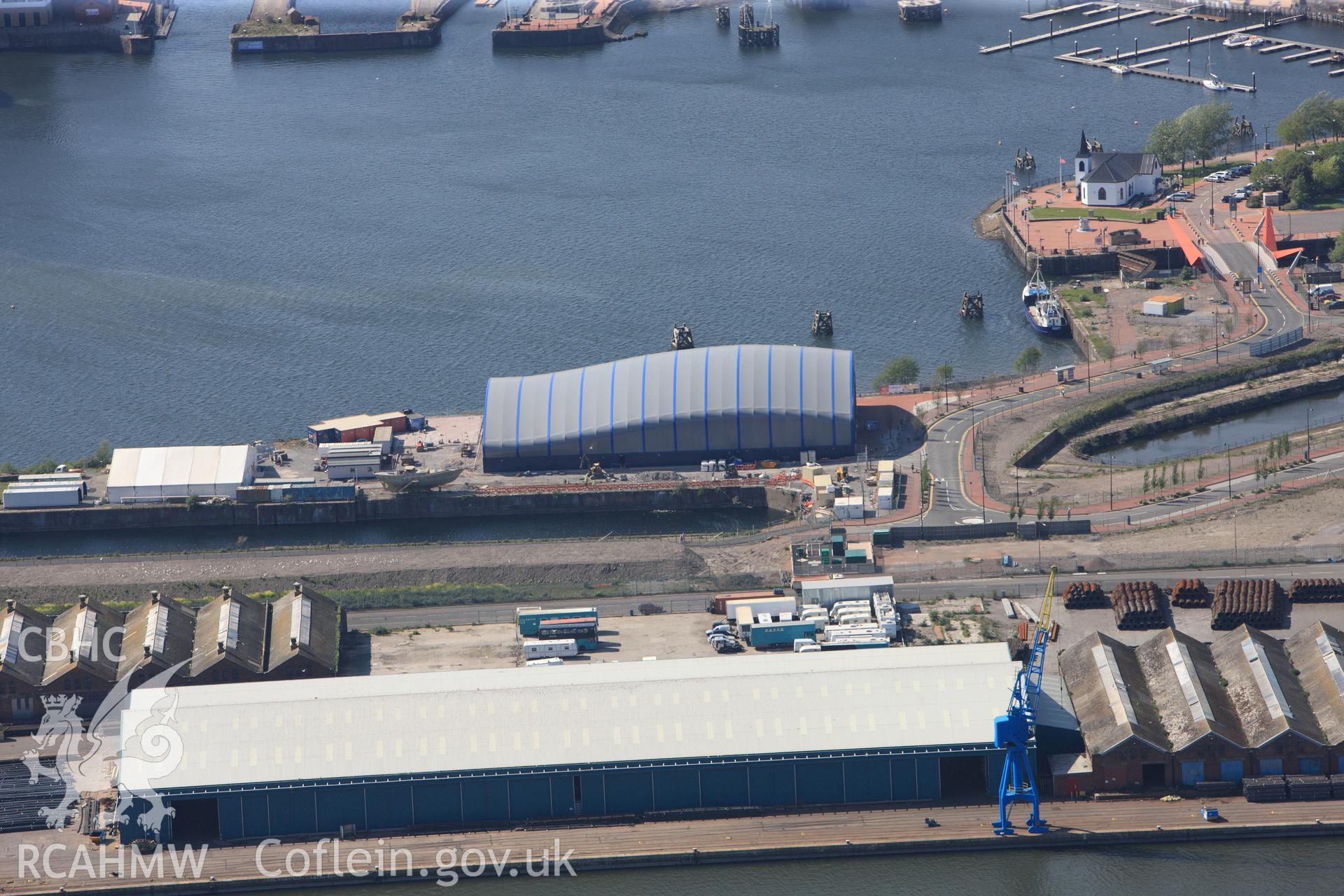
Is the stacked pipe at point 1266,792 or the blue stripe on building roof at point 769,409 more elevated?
the blue stripe on building roof at point 769,409

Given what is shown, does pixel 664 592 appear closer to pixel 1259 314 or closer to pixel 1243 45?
pixel 1259 314

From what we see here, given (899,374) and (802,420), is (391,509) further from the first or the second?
(899,374)

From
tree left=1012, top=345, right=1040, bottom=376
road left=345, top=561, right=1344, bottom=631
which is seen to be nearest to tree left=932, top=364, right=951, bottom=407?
tree left=1012, top=345, right=1040, bottom=376

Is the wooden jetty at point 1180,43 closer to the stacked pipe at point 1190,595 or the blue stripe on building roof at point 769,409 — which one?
the blue stripe on building roof at point 769,409

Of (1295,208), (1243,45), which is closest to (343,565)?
(1295,208)

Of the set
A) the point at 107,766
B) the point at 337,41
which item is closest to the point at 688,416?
the point at 107,766

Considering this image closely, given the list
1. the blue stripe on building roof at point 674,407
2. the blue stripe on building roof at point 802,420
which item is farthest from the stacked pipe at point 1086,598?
the blue stripe on building roof at point 674,407

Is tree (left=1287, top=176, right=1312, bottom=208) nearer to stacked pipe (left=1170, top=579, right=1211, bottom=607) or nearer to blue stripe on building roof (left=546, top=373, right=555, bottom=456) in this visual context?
blue stripe on building roof (left=546, top=373, right=555, bottom=456)
